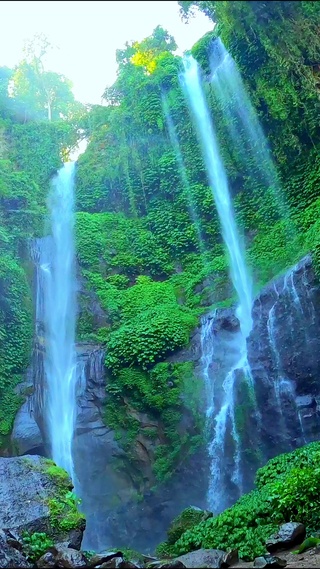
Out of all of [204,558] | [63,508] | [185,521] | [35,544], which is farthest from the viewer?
[185,521]

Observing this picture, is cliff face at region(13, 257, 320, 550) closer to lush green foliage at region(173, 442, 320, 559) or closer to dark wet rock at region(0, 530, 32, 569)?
lush green foliage at region(173, 442, 320, 559)

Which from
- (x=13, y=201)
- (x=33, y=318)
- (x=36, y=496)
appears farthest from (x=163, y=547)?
(x=13, y=201)

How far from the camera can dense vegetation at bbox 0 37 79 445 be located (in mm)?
12992

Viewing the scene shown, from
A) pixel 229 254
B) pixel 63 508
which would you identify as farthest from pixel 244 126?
pixel 63 508

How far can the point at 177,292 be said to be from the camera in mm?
16156

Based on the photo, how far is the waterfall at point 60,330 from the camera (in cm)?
1241

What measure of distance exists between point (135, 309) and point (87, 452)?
15.4 feet

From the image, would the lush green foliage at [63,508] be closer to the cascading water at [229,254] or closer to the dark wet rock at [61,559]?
the dark wet rock at [61,559]

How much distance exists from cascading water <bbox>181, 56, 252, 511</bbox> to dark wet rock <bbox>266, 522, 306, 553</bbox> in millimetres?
4823

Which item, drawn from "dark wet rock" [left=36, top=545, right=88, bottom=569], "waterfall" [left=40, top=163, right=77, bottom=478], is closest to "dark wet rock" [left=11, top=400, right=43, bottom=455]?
"waterfall" [left=40, top=163, right=77, bottom=478]

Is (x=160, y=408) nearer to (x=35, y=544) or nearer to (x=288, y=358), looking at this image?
(x=288, y=358)

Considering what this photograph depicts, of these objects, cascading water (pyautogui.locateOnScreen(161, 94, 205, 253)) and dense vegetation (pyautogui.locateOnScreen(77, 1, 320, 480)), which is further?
cascading water (pyautogui.locateOnScreen(161, 94, 205, 253))

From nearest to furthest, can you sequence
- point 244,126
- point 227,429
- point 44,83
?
point 227,429 < point 244,126 < point 44,83

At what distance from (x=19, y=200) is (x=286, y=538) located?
13746mm
